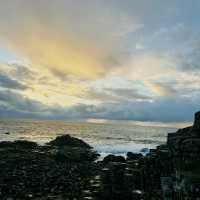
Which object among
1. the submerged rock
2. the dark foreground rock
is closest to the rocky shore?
the dark foreground rock

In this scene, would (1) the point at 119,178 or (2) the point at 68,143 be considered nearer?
(1) the point at 119,178

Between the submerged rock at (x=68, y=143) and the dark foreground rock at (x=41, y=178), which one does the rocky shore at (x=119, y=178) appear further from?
the submerged rock at (x=68, y=143)

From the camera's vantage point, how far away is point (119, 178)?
26.1 meters

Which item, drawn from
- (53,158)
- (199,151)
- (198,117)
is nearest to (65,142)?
(53,158)

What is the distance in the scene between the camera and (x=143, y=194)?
26.8 meters

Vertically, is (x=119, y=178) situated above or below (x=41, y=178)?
above

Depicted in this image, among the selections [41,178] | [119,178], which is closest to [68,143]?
[41,178]

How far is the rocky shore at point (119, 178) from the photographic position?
16688 mm

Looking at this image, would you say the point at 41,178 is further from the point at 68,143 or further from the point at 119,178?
the point at 68,143

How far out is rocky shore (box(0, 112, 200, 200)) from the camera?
54.7 ft

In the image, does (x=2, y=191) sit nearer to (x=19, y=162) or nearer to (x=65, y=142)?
(x=19, y=162)

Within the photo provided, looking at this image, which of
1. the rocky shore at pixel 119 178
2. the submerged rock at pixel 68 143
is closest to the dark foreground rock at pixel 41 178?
the rocky shore at pixel 119 178

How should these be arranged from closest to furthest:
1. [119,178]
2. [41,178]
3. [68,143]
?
[119,178] → [41,178] → [68,143]

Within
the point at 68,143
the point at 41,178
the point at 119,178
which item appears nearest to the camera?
the point at 119,178
